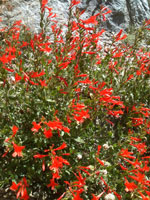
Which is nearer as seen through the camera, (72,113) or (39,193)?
(72,113)

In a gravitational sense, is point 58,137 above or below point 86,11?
below

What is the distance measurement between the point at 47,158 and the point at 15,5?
4.99 meters

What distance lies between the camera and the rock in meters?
5.49

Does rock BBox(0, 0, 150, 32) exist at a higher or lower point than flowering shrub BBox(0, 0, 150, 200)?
higher

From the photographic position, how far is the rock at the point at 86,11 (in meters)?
5.49

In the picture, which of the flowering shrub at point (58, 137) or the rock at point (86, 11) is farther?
the rock at point (86, 11)

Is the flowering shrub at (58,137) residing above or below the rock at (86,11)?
below

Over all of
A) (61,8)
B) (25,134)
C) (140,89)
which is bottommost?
(25,134)

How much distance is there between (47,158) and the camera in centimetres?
226

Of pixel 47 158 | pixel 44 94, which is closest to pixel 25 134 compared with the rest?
pixel 47 158

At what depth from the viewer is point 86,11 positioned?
6691 mm

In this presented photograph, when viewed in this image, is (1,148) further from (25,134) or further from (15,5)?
(15,5)

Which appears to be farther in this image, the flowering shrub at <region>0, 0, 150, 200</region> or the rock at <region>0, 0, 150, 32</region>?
the rock at <region>0, 0, 150, 32</region>

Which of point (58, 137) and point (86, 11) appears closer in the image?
point (58, 137)
